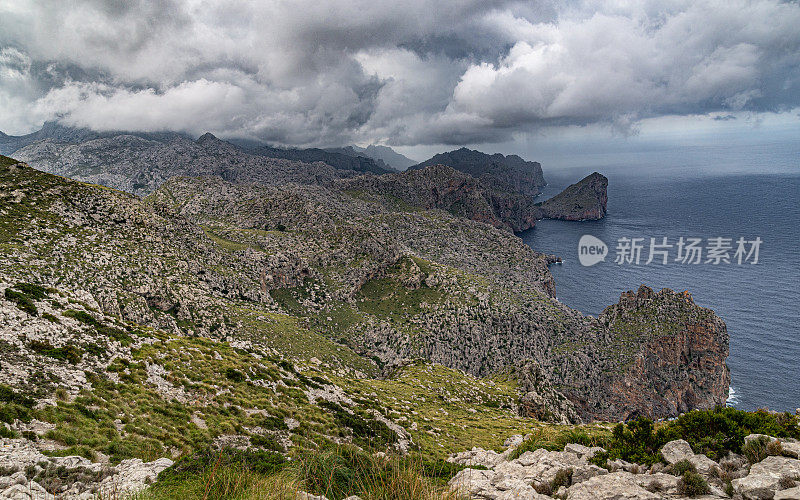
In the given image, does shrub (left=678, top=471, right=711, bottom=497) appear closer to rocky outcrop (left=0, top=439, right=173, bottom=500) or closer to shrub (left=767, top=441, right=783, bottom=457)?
shrub (left=767, top=441, right=783, bottom=457)

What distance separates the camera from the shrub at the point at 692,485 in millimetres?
9305

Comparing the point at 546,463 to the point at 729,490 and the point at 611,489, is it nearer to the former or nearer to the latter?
the point at 611,489

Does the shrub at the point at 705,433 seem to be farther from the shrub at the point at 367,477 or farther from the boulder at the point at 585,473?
the shrub at the point at 367,477

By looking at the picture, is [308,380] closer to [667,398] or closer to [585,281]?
[667,398]

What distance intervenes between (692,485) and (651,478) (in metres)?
1.40

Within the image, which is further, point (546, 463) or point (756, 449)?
point (546, 463)

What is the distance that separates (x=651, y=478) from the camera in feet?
35.0

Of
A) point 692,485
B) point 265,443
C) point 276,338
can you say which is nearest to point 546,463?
point 692,485

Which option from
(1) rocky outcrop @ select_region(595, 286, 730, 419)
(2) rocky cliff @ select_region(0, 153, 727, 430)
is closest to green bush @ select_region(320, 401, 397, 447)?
(2) rocky cliff @ select_region(0, 153, 727, 430)

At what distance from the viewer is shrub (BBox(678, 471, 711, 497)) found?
9.30m

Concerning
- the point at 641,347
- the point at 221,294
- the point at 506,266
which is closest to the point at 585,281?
the point at 506,266

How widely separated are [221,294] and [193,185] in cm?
13514

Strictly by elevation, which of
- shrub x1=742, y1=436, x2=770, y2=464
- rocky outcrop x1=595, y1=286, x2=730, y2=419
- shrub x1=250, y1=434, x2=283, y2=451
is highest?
shrub x1=742, y1=436, x2=770, y2=464

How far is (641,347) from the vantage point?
351 ft
